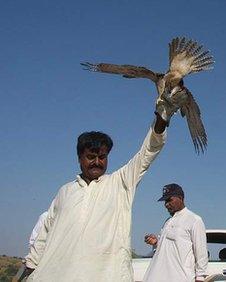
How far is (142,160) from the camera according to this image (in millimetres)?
3201

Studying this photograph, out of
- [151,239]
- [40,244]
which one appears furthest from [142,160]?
[151,239]

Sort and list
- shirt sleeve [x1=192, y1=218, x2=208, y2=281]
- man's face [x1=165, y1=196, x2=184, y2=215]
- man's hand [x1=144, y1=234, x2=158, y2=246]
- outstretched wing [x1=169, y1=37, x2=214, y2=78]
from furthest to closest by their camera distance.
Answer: man's hand [x1=144, y1=234, x2=158, y2=246], man's face [x1=165, y1=196, x2=184, y2=215], shirt sleeve [x1=192, y1=218, x2=208, y2=281], outstretched wing [x1=169, y1=37, x2=214, y2=78]

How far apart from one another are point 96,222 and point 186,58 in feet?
3.11

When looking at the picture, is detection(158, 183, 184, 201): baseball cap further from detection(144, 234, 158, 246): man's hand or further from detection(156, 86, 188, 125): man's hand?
detection(156, 86, 188, 125): man's hand

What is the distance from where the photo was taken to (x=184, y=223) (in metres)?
6.14

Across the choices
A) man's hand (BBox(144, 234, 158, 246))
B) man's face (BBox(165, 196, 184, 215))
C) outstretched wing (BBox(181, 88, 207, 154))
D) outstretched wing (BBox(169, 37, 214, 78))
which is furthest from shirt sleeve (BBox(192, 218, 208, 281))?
outstretched wing (BBox(169, 37, 214, 78))

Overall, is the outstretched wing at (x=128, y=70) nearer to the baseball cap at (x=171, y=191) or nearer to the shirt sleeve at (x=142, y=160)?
the shirt sleeve at (x=142, y=160)

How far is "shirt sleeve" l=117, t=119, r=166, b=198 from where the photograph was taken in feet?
10.4

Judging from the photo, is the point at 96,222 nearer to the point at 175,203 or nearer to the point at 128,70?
the point at 128,70

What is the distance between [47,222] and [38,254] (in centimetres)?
19

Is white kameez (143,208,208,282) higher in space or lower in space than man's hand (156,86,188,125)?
lower

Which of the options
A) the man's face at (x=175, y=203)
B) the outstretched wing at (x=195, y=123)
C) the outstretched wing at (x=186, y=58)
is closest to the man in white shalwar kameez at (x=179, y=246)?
the man's face at (x=175, y=203)

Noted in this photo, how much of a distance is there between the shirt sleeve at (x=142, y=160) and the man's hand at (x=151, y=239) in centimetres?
339

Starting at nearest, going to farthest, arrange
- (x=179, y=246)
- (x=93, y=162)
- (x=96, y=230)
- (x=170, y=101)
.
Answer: (x=170, y=101)
(x=96, y=230)
(x=93, y=162)
(x=179, y=246)
